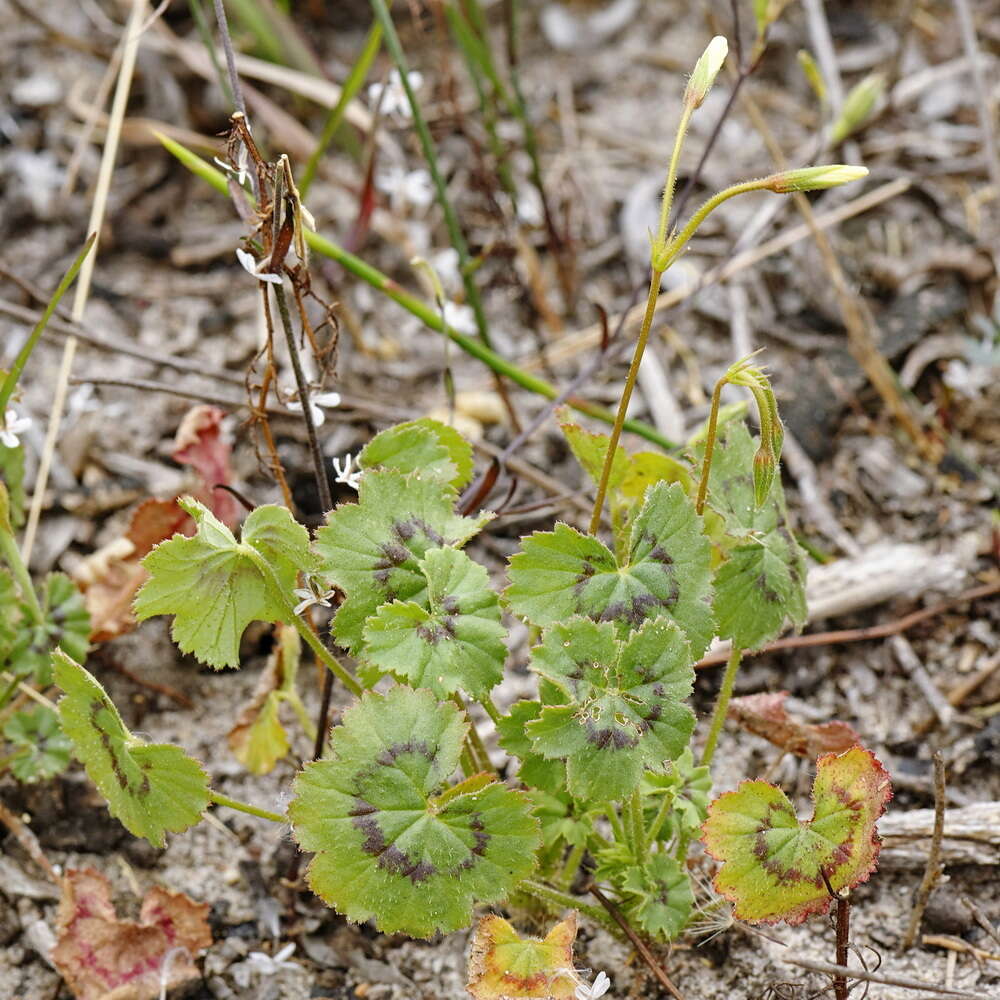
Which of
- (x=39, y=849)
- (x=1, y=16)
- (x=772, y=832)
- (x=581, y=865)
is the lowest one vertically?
(x=581, y=865)

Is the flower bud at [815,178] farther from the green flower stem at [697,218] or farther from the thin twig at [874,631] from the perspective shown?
the thin twig at [874,631]

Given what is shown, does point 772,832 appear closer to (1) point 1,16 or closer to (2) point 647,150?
(2) point 647,150

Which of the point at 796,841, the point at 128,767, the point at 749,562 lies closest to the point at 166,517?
the point at 128,767

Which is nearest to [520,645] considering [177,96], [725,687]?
[725,687]

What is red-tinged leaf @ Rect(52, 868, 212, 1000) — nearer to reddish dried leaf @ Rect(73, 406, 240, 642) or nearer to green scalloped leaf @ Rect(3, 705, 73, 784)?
green scalloped leaf @ Rect(3, 705, 73, 784)

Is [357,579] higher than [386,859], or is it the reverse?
[357,579]

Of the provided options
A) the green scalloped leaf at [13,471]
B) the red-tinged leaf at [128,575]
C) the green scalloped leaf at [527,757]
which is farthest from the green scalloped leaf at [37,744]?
the green scalloped leaf at [527,757]
